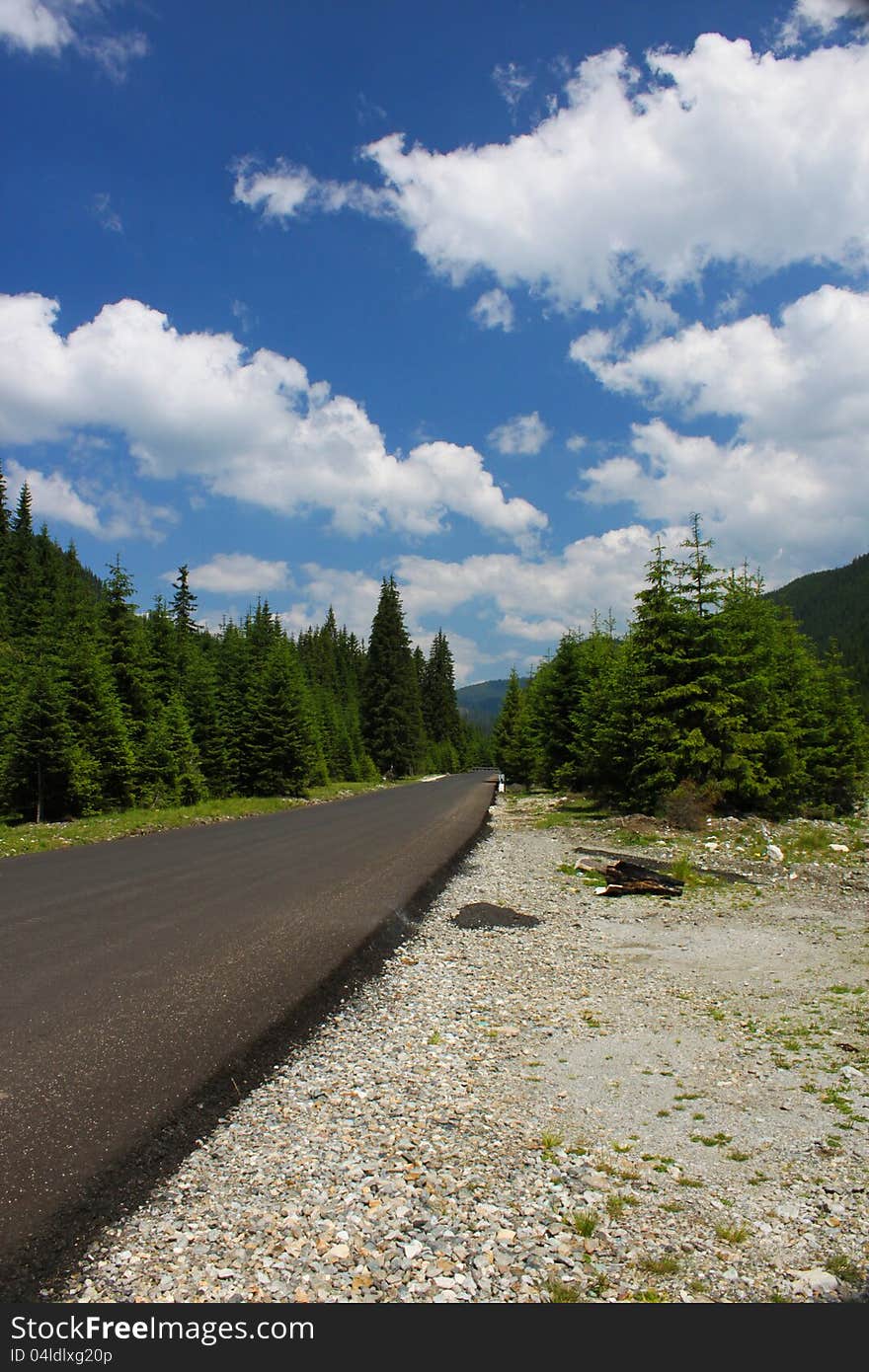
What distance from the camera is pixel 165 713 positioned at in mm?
36312

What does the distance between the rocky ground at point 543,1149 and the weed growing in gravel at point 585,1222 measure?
13 mm

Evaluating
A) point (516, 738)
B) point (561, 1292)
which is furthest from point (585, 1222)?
point (516, 738)

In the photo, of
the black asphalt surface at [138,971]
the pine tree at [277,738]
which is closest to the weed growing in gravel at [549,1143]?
the black asphalt surface at [138,971]

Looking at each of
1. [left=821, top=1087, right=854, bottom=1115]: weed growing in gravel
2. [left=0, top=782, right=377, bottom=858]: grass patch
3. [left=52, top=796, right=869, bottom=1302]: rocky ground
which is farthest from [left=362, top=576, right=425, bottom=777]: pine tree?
[left=821, top=1087, right=854, bottom=1115]: weed growing in gravel

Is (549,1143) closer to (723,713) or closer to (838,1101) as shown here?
(838,1101)

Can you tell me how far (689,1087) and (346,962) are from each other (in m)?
4.13

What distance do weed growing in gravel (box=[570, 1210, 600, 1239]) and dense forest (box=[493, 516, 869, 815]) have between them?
19.0m

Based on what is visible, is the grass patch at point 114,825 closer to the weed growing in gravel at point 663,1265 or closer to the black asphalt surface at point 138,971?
the black asphalt surface at point 138,971

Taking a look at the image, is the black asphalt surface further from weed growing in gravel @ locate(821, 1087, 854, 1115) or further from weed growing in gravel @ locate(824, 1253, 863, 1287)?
weed growing in gravel @ locate(821, 1087, 854, 1115)

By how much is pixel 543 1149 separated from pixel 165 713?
34.9 meters

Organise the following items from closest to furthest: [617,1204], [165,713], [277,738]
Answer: [617,1204]
[165,713]
[277,738]

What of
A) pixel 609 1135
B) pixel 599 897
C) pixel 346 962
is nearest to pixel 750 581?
pixel 599 897

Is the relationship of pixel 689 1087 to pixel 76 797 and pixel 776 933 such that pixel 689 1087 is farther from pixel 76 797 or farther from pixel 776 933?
pixel 76 797

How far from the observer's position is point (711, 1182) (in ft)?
13.6
